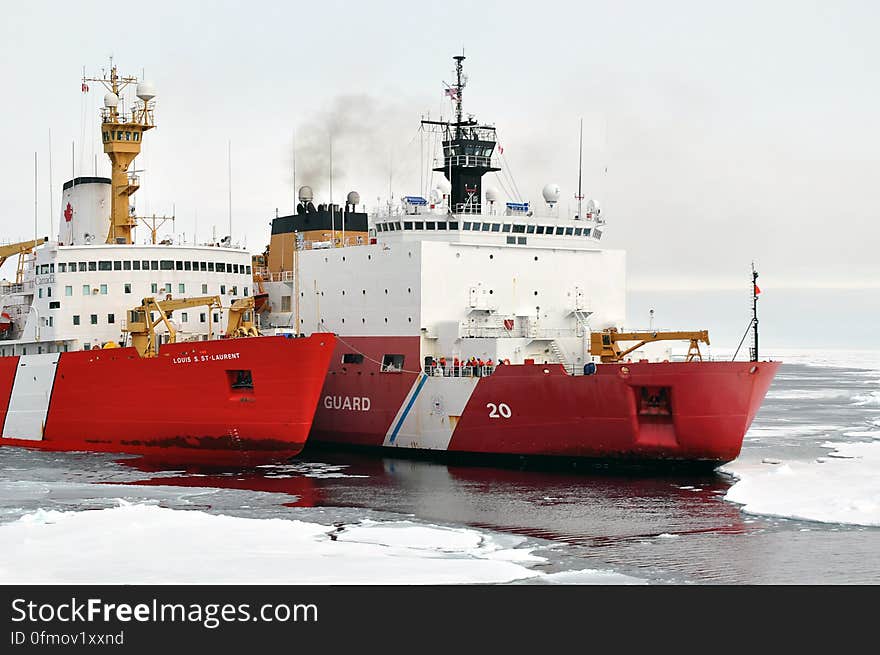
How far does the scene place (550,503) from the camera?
799 inches

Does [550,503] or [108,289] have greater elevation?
[108,289]

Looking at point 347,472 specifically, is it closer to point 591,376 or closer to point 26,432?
point 591,376

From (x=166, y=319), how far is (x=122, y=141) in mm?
6988

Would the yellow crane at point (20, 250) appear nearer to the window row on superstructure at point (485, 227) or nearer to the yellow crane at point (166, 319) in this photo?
the yellow crane at point (166, 319)

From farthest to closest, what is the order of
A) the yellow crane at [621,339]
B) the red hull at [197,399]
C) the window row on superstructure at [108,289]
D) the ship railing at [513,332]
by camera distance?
the window row on superstructure at [108,289] → the ship railing at [513,332] → the red hull at [197,399] → the yellow crane at [621,339]

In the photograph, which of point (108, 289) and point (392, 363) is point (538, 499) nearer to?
point (392, 363)

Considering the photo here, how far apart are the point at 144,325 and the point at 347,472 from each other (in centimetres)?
639

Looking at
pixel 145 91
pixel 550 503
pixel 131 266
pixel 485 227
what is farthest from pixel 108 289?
pixel 550 503

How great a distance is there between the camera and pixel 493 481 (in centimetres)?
2284

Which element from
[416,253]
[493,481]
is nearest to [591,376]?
[493,481]

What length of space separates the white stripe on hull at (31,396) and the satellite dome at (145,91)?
770cm

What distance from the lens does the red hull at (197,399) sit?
25078 millimetres

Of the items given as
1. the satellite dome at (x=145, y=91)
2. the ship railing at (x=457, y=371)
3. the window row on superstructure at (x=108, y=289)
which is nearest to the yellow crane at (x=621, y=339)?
the ship railing at (x=457, y=371)

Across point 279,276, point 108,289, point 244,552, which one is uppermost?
point 279,276
